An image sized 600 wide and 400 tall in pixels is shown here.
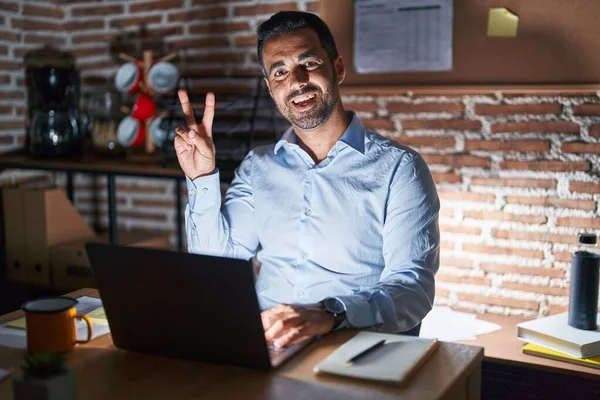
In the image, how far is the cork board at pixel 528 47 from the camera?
2.23 meters

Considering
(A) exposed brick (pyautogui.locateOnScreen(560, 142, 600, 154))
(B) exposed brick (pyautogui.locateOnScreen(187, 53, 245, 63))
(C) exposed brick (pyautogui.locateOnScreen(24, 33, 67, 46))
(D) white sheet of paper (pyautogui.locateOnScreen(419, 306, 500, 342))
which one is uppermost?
(C) exposed brick (pyautogui.locateOnScreen(24, 33, 67, 46))

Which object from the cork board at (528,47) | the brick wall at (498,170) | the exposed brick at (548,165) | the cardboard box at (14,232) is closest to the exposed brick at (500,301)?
the brick wall at (498,170)

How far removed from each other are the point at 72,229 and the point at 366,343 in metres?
2.15

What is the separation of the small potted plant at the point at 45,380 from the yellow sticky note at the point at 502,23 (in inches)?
71.7

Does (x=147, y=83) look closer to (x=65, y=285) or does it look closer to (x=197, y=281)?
(x=65, y=285)

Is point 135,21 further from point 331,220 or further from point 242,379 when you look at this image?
point 242,379

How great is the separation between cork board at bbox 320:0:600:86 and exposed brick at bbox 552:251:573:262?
0.56 m

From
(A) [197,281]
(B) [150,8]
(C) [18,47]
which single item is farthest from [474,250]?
(C) [18,47]

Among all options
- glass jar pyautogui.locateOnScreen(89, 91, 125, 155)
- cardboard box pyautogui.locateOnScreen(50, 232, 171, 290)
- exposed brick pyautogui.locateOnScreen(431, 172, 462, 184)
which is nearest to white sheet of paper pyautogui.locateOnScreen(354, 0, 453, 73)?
exposed brick pyautogui.locateOnScreen(431, 172, 462, 184)

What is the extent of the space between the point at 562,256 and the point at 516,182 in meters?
0.29

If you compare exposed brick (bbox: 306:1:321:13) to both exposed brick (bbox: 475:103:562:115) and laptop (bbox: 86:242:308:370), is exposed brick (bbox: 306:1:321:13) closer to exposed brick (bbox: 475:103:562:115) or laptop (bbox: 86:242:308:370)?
exposed brick (bbox: 475:103:562:115)

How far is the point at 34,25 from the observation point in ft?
11.0

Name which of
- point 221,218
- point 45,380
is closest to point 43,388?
point 45,380

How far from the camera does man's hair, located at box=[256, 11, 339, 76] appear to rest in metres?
2.06
